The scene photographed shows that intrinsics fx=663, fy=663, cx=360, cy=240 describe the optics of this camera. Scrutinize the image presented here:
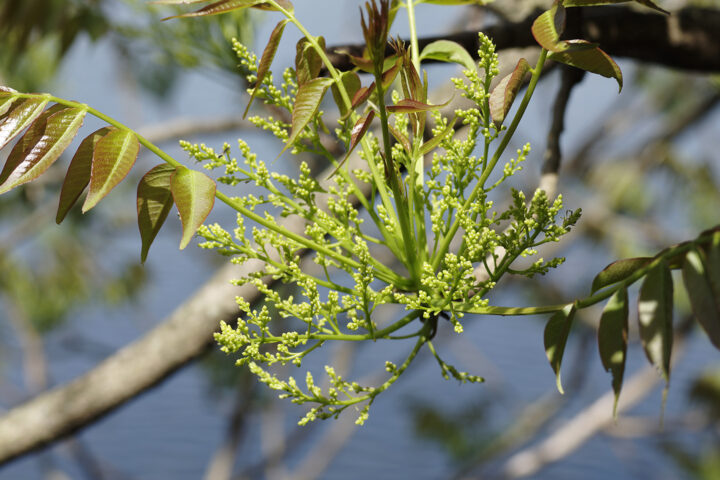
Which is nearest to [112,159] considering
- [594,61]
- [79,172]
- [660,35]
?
[79,172]

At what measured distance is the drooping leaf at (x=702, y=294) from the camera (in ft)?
1.13

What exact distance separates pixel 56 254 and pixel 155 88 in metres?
1.07

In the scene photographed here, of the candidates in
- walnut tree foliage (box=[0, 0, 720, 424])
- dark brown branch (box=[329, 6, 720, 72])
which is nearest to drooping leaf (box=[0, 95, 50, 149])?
walnut tree foliage (box=[0, 0, 720, 424])

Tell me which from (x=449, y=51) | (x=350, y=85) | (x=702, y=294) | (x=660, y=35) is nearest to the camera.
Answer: (x=702, y=294)

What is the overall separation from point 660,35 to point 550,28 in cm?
65

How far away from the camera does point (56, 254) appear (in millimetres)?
3666

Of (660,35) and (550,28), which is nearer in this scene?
(550,28)

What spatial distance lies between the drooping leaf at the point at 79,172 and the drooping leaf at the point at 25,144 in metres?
0.03

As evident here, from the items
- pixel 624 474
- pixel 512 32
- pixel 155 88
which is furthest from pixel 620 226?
pixel 624 474

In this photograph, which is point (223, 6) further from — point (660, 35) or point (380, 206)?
point (660, 35)

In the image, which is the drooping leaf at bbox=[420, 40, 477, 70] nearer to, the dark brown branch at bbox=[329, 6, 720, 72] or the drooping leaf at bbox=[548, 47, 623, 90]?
the drooping leaf at bbox=[548, 47, 623, 90]

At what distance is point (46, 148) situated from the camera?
0.41 metres

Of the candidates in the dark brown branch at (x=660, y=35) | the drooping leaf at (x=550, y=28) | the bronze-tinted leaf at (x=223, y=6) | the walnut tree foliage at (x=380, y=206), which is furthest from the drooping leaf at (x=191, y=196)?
the dark brown branch at (x=660, y=35)

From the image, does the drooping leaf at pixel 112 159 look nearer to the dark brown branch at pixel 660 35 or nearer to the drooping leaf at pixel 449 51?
the drooping leaf at pixel 449 51
